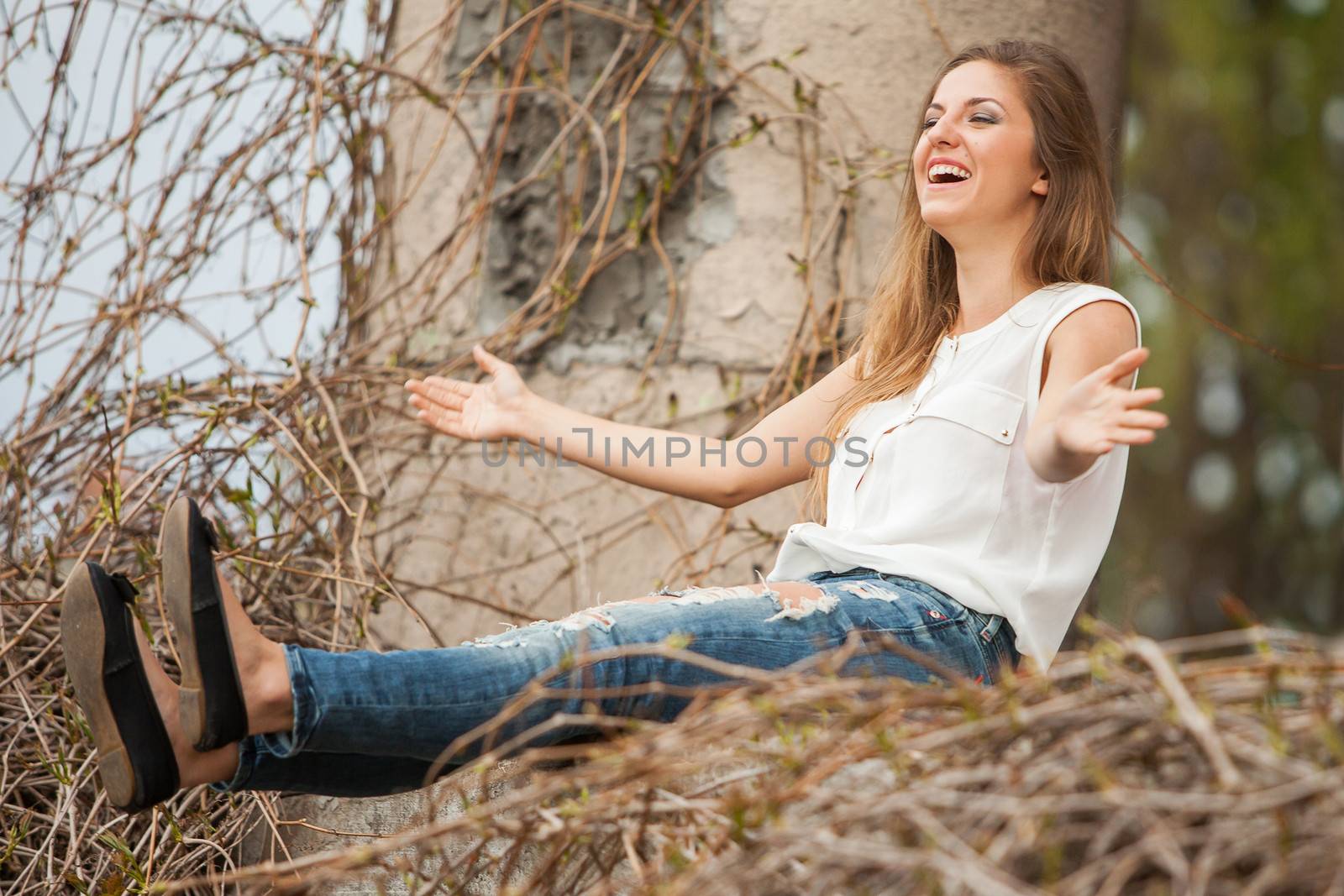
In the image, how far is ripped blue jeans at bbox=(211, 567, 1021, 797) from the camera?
1473mm

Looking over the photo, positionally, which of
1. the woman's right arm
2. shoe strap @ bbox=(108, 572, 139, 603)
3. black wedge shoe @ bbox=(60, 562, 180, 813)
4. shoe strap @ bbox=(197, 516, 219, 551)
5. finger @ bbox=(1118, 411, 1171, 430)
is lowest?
black wedge shoe @ bbox=(60, 562, 180, 813)

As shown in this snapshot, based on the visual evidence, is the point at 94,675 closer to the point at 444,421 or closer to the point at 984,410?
the point at 444,421

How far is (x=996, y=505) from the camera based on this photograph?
5.94 feet

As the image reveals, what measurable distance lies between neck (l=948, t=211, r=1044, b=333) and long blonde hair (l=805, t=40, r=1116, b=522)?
0.02 metres

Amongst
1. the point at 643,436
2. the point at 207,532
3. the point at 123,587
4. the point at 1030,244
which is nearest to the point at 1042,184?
the point at 1030,244

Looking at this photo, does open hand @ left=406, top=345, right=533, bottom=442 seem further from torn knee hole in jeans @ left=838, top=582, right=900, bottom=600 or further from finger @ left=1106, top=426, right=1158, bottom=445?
Result: finger @ left=1106, top=426, right=1158, bottom=445

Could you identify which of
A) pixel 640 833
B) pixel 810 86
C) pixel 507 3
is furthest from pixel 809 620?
pixel 507 3

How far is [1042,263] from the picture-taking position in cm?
199

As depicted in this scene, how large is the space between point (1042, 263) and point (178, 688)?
1.41 m

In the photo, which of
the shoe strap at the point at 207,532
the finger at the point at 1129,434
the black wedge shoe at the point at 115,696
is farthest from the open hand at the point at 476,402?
the finger at the point at 1129,434

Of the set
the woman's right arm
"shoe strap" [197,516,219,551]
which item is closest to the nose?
the woman's right arm

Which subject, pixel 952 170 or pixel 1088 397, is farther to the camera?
pixel 952 170

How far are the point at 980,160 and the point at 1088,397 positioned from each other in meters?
0.58

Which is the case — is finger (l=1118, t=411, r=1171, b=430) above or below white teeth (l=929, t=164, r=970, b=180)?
below
